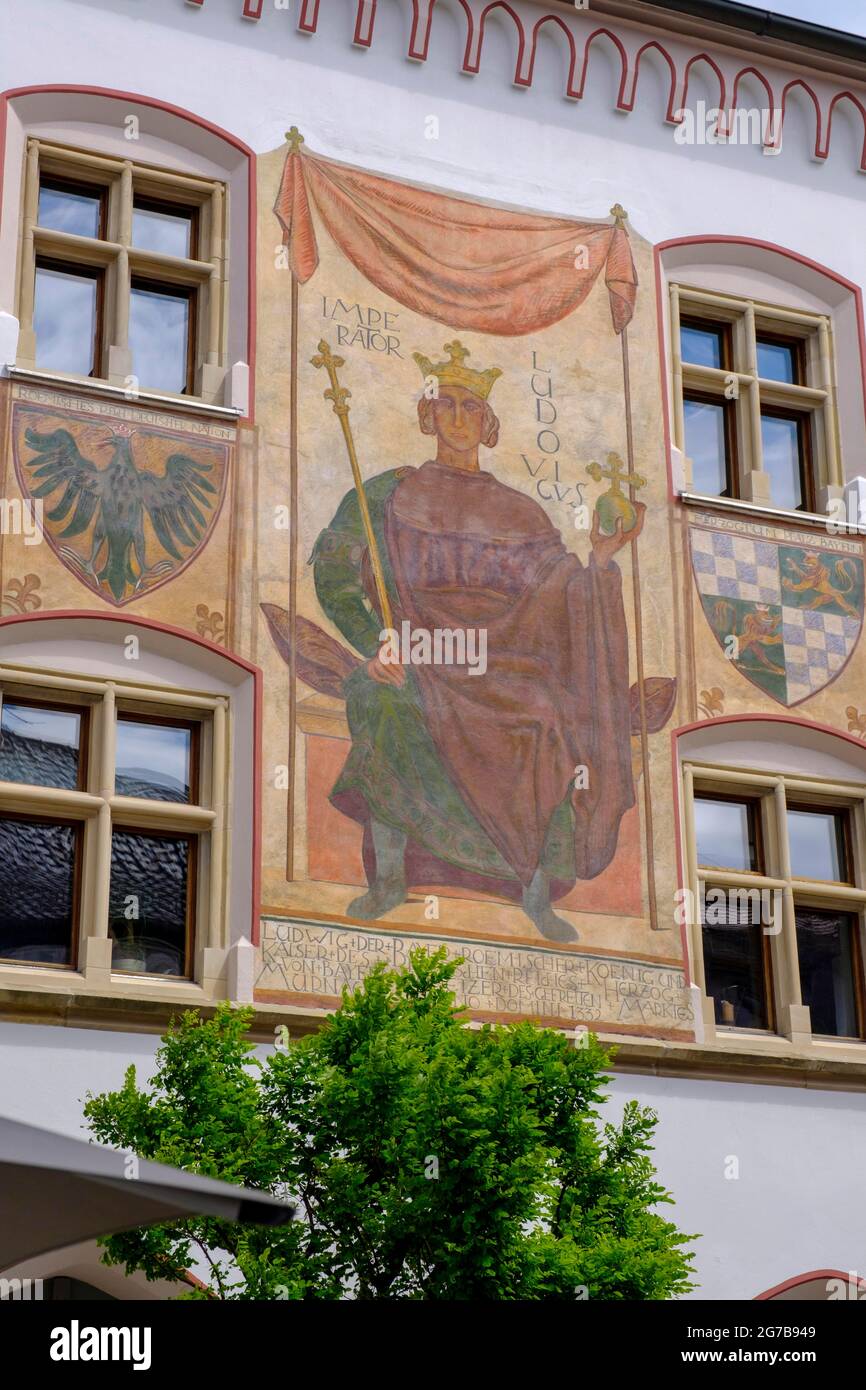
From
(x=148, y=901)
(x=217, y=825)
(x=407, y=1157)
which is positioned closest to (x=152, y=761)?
(x=217, y=825)

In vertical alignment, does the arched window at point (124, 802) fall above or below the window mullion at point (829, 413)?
below

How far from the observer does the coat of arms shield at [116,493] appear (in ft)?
33.7

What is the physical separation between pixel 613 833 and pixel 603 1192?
3295mm

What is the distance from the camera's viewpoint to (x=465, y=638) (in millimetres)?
10969

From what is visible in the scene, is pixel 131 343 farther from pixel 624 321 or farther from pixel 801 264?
pixel 801 264

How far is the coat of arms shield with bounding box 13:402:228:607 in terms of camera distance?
10.3 meters

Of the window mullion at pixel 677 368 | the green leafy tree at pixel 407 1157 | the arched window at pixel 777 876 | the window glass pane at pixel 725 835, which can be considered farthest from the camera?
the window mullion at pixel 677 368

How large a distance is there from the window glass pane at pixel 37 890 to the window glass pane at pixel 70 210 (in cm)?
323

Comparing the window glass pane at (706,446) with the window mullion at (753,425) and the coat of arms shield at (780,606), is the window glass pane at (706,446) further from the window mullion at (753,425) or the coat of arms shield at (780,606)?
the coat of arms shield at (780,606)

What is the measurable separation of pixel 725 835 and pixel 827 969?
2.94 feet

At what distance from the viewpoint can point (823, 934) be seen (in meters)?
11.6

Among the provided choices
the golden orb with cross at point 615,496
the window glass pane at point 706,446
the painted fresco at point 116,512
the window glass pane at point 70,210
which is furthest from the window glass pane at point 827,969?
the window glass pane at point 70,210

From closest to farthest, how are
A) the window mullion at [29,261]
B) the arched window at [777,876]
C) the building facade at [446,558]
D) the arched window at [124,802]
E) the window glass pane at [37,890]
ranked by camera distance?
1. the window glass pane at [37,890]
2. the arched window at [124,802]
3. the building facade at [446,558]
4. the window mullion at [29,261]
5. the arched window at [777,876]
